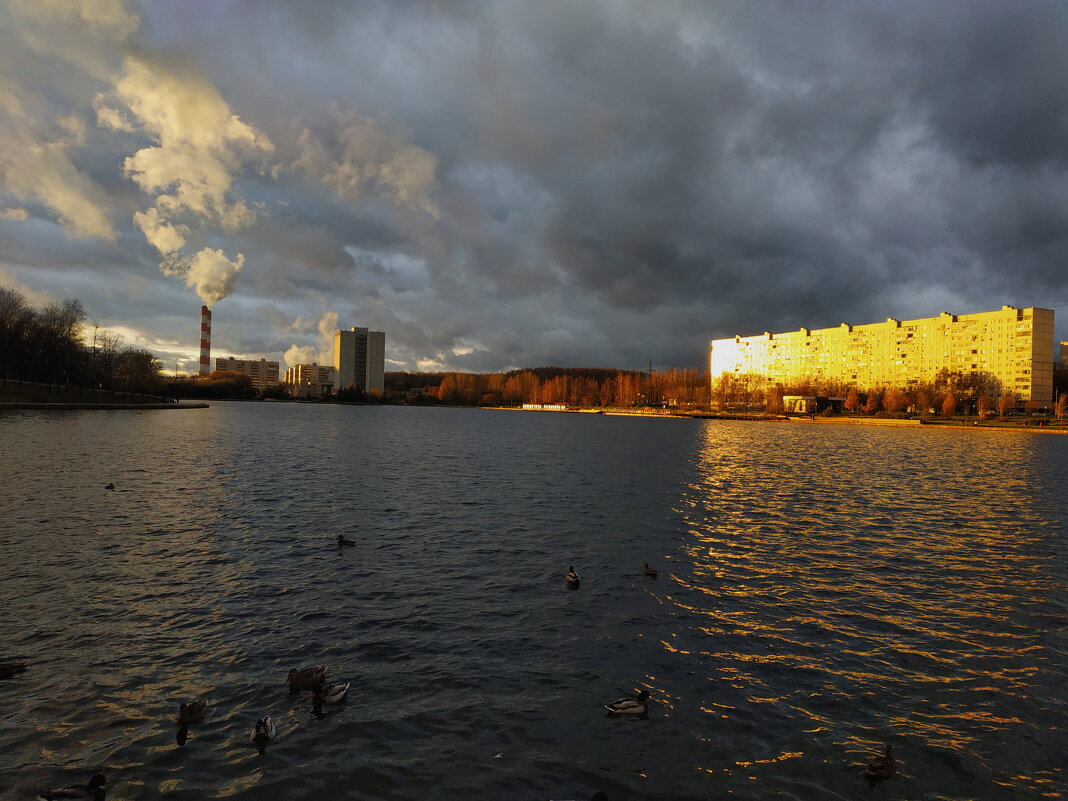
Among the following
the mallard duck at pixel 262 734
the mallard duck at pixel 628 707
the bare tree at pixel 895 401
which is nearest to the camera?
the mallard duck at pixel 262 734

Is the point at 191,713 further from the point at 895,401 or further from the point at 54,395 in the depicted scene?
the point at 895,401

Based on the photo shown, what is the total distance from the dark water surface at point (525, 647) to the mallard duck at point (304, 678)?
230 mm

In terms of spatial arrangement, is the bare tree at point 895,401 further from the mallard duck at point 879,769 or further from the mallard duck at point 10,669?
the mallard duck at point 10,669

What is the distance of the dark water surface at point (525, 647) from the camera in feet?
31.5

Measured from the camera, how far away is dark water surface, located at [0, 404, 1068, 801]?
959 centimetres

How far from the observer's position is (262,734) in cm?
1002

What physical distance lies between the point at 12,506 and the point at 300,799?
2934 cm

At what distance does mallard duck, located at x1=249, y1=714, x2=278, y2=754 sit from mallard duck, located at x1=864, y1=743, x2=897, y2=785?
1040 cm

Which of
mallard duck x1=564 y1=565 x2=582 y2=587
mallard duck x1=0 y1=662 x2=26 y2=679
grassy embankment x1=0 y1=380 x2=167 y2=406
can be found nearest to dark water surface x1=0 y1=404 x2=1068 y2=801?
mallard duck x1=564 y1=565 x2=582 y2=587

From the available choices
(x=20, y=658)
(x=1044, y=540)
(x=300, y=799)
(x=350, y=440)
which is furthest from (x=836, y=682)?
(x=350, y=440)

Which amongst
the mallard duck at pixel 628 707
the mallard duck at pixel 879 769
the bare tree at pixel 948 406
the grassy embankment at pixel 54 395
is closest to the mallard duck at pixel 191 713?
the mallard duck at pixel 628 707

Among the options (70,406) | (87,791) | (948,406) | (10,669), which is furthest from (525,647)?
(948,406)

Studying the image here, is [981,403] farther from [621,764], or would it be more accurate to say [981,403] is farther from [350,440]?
[621,764]

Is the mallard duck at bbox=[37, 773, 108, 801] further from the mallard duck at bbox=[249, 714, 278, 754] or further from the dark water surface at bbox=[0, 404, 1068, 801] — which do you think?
the mallard duck at bbox=[249, 714, 278, 754]
